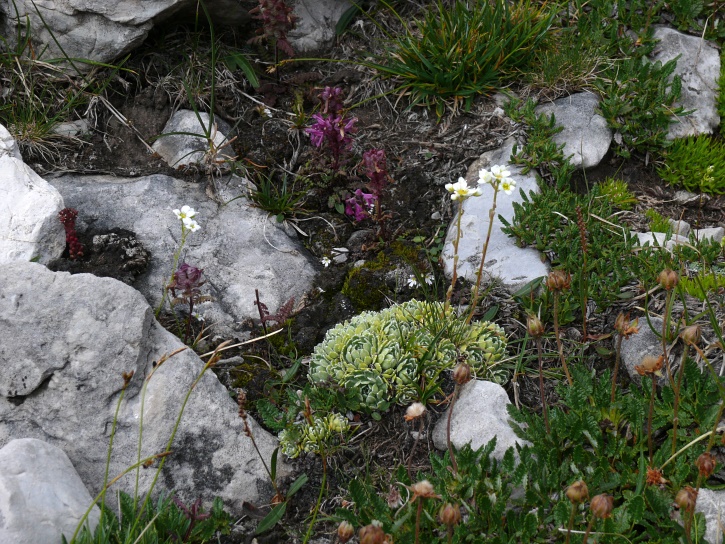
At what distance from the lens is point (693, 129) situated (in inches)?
199

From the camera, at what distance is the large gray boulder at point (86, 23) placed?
495 centimetres

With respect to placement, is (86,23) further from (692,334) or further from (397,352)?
(692,334)

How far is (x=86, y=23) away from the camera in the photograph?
5.02m

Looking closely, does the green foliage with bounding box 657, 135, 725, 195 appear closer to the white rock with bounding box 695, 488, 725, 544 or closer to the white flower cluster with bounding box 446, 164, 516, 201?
the white flower cluster with bounding box 446, 164, 516, 201

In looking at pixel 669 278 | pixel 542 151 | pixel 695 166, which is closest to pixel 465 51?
pixel 542 151

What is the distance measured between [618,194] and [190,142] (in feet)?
9.63

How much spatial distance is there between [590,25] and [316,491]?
4.04 metres

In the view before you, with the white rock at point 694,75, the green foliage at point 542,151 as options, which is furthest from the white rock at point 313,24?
the white rock at point 694,75

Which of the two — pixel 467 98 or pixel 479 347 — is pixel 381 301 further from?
pixel 467 98

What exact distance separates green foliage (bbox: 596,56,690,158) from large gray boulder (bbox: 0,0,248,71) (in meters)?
3.12

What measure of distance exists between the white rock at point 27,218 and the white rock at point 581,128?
3.27 m

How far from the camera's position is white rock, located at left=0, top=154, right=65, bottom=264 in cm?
410

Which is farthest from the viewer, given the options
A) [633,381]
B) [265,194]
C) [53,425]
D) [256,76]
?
[256,76]

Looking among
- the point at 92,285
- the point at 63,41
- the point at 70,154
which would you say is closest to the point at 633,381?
the point at 92,285
